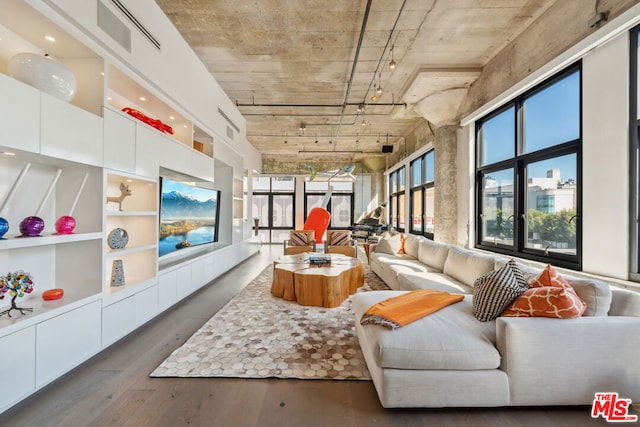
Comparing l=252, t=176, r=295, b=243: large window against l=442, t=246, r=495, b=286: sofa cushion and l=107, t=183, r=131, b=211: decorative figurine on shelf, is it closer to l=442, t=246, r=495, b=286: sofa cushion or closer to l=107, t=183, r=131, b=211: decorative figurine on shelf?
l=442, t=246, r=495, b=286: sofa cushion

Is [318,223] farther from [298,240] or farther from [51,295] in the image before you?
[51,295]

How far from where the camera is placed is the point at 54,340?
6.27ft

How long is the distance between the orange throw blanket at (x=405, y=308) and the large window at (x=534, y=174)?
1.76m

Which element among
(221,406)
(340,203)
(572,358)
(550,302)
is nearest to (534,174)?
(550,302)

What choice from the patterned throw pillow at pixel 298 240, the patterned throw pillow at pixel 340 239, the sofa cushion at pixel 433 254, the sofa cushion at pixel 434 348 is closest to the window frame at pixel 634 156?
the sofa cushion at pixel 434 348

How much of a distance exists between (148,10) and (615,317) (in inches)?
189

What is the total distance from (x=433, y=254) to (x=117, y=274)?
4.18 meters

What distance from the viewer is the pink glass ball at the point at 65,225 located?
2142 millimetres

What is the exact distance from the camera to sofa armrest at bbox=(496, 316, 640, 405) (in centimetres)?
166

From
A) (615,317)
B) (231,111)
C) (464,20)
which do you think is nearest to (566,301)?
(615,317)

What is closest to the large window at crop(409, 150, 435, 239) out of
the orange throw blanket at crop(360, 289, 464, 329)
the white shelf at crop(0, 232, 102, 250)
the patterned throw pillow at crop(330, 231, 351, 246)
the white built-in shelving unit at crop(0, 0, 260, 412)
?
the patterned throw pillow at crop(330, 231, 351, 246)

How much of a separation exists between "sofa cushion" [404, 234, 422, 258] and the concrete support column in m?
0.57

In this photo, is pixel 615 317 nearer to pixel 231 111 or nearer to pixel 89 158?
pixel 89 158

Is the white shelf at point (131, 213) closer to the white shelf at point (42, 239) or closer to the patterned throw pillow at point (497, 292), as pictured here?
the white shelf at point (42, 239)
